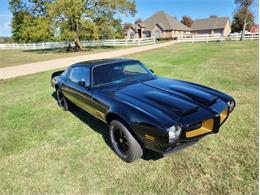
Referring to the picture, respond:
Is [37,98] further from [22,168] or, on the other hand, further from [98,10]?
[98,10]

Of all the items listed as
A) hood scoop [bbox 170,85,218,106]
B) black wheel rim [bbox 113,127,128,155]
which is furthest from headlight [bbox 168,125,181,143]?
black wheel rim [bbox 113,127,128,155]

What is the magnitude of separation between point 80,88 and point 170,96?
1.94m

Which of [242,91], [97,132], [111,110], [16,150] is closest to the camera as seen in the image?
[111,110]

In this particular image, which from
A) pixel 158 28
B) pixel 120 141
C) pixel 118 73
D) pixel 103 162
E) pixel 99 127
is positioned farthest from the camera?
pixel 158 28

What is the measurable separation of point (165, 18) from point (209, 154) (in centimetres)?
5222

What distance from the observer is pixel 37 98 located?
686 cm

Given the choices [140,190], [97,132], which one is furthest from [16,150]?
[140,190]

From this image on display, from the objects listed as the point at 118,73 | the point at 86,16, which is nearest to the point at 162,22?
the point at 86,16

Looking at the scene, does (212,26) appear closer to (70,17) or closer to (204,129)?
(70,17)

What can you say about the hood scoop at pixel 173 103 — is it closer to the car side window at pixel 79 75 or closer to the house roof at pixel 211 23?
the car side window at pixel 79 75

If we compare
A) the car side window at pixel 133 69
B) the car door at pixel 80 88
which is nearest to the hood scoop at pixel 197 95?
the car side window at pixel 133 69

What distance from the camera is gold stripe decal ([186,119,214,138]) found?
8.75 ft

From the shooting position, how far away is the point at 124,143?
3.31m

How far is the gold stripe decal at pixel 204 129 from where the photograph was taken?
2.67m
